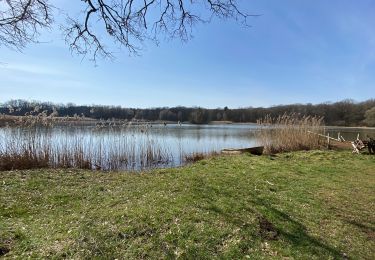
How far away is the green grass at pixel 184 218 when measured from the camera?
4.11m

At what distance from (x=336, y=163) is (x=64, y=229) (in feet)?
35.4

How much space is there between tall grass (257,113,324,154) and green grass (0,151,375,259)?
9862mm

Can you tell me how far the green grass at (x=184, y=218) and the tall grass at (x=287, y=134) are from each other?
32.4 feet

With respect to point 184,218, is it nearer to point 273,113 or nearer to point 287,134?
point 287,134

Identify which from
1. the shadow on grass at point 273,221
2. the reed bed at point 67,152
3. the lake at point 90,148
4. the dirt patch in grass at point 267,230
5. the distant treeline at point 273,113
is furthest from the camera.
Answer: the distant treeline at point 273,113

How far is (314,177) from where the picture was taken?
32.0 feet

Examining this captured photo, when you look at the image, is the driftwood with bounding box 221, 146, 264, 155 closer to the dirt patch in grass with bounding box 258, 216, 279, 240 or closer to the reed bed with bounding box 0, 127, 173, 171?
the reed bed with bounding box 0, 127, 173, 171

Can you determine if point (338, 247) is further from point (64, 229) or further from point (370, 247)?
point (64, 229)

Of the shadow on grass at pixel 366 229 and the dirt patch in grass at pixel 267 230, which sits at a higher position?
the dirt patch in grass at pixel 267 230

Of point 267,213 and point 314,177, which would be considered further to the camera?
point 314,177

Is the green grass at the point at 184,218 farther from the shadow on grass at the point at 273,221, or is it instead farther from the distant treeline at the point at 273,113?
the distant treeline at the point at 273,113

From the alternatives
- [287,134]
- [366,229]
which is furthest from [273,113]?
[366,229]

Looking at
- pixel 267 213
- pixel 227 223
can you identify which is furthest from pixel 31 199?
pixel 267 213

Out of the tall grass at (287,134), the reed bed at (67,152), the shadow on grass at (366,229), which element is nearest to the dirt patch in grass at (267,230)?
the shadow on grass at (366,229)
